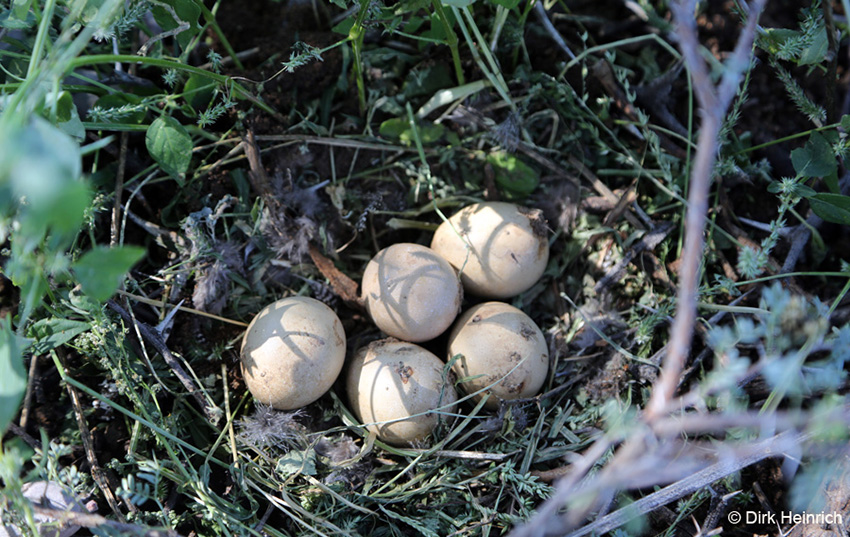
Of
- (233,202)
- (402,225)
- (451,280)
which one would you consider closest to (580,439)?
(451,280)

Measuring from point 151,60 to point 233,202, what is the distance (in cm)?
61

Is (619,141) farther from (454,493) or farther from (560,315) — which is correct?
(454,493)

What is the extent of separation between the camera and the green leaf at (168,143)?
1742 millimetres

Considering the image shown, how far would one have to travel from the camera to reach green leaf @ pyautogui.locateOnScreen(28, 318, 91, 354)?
161 cm

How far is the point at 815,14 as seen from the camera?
5.82ft

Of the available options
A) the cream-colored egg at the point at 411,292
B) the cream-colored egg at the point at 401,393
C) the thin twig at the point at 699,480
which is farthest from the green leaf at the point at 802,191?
the cream-colored egg at the point at 401,393

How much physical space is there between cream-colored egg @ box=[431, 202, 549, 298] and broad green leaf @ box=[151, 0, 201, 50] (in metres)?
1.00

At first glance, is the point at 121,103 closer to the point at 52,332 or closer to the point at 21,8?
the point at 21,8

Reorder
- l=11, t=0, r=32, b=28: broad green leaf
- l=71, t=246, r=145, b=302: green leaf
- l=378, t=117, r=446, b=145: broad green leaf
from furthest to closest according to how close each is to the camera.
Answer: l=378, t=117, r=446, b=145: broad green leaf < l=11, t=0, r=32, b=28: broad green leaf < l=71, t=246, r=145, b=302: green leaf

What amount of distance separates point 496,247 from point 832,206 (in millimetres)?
1030

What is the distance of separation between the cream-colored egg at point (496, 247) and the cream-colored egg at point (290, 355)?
0.50 metres

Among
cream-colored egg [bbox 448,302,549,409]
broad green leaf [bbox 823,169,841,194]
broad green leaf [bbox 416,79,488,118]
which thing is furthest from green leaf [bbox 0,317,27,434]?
broad green leaf [bbox 823,169,841,194]

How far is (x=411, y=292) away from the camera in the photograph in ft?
6.00

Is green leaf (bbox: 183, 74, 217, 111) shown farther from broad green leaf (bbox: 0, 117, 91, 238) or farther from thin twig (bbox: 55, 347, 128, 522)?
broad green leaf (bbox: 0, 117, 91, 238)
